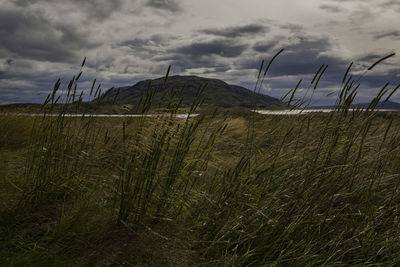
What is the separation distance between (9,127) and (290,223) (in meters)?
6.25

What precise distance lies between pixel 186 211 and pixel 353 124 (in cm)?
196

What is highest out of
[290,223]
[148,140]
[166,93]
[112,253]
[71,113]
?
[166,93]

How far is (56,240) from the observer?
7.70ft

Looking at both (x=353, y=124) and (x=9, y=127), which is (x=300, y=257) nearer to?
(x=353, y=124)

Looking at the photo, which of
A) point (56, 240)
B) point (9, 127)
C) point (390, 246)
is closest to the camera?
point (390, 246)

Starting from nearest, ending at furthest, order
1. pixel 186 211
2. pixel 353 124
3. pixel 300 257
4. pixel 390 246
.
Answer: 1. pixel 300 257
2. pixel 390 246
3. pixel 186 211
4. pixel 353 124

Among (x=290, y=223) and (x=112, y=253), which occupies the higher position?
(x=290, y=223)

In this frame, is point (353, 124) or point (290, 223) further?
point (353, 124)

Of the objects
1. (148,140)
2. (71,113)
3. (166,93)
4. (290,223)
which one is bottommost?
(290,223)

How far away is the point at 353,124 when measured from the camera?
3006 mm

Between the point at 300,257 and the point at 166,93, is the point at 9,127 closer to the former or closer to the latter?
the point at 166,93

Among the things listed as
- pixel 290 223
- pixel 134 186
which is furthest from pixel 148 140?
pixel 290 223

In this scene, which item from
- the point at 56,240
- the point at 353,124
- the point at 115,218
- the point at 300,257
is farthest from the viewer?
the point at 353,124

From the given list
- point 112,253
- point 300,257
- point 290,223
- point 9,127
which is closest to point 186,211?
point 112,253
